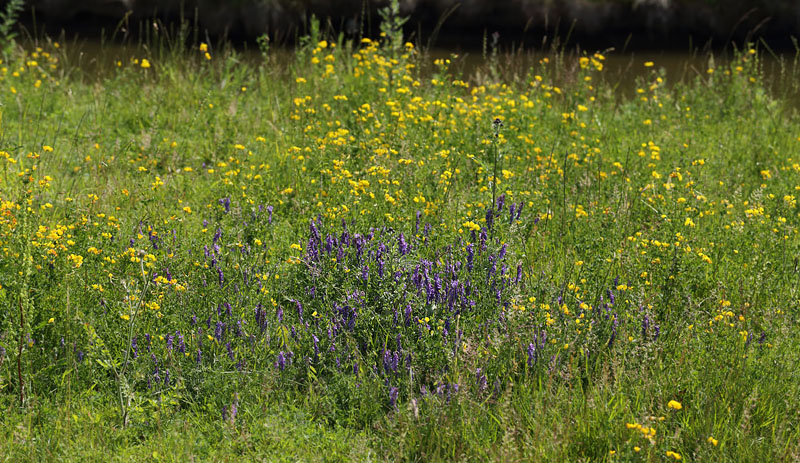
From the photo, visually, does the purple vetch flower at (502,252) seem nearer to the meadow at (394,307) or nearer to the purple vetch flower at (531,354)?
the meadow at (394,307)

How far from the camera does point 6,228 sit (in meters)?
3.77

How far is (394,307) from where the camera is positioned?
3.57m

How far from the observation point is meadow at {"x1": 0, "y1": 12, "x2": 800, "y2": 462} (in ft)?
10.1

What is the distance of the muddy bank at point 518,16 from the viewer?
13.4 metres

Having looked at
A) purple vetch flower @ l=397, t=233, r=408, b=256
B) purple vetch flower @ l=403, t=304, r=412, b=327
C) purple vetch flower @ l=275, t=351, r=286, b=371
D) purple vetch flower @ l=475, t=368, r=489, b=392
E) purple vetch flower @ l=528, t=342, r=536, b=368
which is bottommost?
purple vetch flower @ l=275, t=351, r=286, b=371

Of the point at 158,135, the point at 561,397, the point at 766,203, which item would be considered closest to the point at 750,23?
the point at 766,203

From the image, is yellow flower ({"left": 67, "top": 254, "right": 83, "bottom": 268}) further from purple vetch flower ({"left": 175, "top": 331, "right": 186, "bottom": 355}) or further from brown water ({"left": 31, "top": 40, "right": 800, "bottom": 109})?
brown water ({"left": 31, "top": 40, "right": 800, "bottom": 109})

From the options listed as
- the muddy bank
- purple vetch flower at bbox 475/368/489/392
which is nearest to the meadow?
purple vetch flower at bbox 475/368/489/392

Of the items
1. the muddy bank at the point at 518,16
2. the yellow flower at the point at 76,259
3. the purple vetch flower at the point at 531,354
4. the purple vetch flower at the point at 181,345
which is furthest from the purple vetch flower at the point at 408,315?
the muddy bank at the point at 518,16

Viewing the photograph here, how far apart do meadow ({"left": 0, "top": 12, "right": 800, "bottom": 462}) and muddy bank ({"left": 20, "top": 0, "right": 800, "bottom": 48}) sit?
8.14m

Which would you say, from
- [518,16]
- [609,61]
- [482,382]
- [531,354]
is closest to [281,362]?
[482,382]

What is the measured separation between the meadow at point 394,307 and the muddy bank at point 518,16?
320 inches

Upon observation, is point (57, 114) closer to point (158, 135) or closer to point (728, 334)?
point (158, 135)

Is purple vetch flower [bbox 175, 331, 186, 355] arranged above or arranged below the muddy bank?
below
